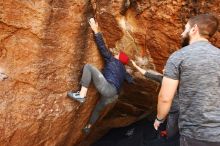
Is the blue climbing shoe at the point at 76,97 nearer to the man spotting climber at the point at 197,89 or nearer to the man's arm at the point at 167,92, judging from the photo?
the man's arm at the point at 167,92

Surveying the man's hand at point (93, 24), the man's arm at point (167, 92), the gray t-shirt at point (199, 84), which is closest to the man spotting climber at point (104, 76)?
the man's hand at point (93, 24)

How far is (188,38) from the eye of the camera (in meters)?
3.27

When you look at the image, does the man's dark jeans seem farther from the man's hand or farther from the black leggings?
the man's hand

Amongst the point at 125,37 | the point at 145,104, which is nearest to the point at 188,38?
the point at 125,37

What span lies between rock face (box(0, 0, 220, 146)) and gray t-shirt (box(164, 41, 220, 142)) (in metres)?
2.01

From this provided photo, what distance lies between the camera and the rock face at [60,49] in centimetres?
444

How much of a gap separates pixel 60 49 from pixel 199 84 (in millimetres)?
2180

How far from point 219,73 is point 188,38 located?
44 cm

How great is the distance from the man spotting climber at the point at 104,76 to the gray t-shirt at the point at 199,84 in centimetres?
196

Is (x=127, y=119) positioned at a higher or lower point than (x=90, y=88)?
lower

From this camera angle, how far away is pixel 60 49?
15.5 ft

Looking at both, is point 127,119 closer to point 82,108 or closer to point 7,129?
point 82,108

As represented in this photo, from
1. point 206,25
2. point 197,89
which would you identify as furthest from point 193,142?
point 206,25

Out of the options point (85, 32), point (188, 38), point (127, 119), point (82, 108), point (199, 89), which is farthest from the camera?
point (127, 119)
